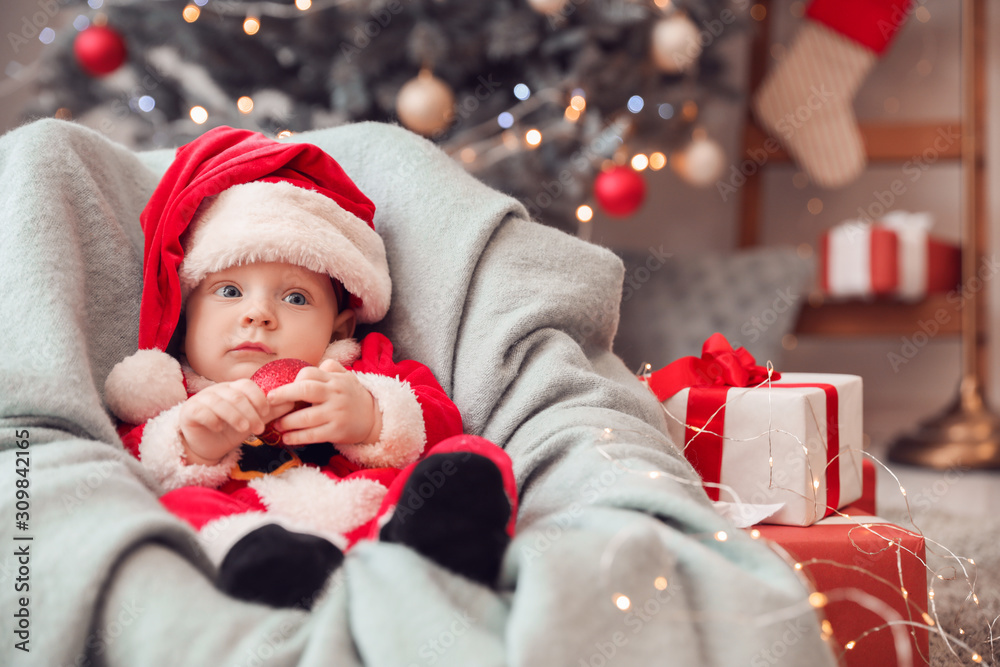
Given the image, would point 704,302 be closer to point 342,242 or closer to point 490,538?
point 342,242

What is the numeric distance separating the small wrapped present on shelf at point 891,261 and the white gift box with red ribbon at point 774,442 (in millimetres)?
1453

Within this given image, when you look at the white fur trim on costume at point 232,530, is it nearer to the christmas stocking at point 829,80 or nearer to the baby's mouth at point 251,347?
the baby's mouth at point 251,347

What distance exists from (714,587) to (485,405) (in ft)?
1.20

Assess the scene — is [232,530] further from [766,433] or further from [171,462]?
[766,433]

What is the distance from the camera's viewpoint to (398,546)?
53cm

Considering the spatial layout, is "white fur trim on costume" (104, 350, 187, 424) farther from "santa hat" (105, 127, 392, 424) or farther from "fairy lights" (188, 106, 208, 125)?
"fairy lights" (188, 106, 208, 125)

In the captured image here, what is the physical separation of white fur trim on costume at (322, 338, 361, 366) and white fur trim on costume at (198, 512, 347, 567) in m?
0.24

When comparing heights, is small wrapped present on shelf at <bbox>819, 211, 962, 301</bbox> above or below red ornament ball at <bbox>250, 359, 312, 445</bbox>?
below

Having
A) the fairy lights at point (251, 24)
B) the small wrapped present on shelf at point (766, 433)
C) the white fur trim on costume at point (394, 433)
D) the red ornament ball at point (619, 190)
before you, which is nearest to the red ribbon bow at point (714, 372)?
the small wrapped present on shelf at point (766, 433)

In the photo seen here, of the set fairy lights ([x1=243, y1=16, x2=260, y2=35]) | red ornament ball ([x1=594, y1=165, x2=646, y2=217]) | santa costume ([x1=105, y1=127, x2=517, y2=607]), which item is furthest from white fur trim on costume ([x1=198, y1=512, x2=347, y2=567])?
fairy lights ([x1=243, y1=16, x2=260, y2=35])

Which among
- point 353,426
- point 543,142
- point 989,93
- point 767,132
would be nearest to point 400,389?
point 353,426

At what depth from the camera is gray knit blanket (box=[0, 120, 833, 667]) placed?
477mm

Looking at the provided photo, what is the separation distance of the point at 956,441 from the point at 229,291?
81.5 inches

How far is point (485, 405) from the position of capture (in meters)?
0.82
